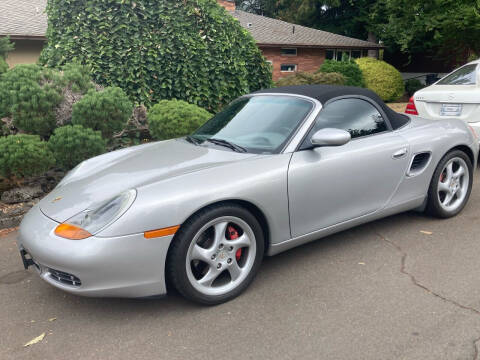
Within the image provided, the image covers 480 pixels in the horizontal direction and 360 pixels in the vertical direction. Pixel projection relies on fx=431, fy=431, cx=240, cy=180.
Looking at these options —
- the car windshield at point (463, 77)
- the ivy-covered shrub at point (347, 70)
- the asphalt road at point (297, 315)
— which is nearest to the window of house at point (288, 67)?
the ivy-covered shrub at point (347, 70)

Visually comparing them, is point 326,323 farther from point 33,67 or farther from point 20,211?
point 33,67

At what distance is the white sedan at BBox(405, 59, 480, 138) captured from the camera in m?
5.89

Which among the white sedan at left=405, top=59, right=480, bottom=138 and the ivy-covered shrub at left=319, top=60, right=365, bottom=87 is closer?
the white sedan at left=405, top=59, right=480, bottom=138

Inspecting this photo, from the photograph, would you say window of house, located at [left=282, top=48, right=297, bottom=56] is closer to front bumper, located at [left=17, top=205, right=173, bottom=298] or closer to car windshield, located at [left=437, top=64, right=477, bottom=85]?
car windshield, located at [left=437, top=64, right=477, bottom=85]

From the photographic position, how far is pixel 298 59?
76.4 feet

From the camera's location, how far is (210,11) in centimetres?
777

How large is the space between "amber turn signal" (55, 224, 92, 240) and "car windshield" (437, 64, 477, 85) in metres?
5.89

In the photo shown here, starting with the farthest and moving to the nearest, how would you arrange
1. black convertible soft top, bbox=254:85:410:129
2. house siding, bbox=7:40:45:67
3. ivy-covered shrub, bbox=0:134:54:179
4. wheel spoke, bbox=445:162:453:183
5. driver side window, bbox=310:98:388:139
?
house siding, bbox=7:40:45:67 < ivy-covered shrub, bbox=0:134:54:179 < wheel spoke, bbox=445:162:453:183 < black convertible soft top, bbox=254:85:410:129 < driver side window, bbox=310:98:388:139

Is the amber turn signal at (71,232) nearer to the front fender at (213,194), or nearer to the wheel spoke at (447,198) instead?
the front fender at (213,194)

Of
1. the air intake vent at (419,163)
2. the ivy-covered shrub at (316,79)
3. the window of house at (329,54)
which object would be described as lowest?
the air intake vent at (419,163)

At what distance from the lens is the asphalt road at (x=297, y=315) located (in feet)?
8.26

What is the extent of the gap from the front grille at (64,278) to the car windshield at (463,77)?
6.01 meters

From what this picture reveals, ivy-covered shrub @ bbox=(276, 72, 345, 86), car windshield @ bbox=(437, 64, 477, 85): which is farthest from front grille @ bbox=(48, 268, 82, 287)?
ivy-covered shrub @ bbox=(276, 72, 345, 86)

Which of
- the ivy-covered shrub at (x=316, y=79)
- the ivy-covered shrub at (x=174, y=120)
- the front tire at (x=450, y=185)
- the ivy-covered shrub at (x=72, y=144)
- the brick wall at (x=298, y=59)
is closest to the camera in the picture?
the front tire at (x=450, y=185)
